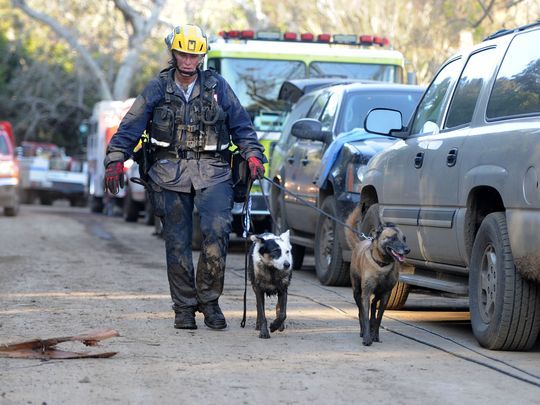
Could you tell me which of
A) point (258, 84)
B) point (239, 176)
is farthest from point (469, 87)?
point (258, 84)

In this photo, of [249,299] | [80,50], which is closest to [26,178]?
[80,50]

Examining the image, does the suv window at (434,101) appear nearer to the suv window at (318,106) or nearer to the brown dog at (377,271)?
the brown dog at (377,271)

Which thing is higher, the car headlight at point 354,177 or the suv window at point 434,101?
the suv window at point 434,101

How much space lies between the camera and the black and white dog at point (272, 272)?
27.2ft

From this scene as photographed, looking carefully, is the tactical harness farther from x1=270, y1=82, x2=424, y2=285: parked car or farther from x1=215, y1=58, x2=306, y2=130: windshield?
x1=215, y1=58, x2=306, y2=130: windshield

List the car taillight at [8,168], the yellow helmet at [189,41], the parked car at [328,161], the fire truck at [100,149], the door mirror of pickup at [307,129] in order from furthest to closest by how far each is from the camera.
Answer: the fire truck at [100,149]
the car taillight at [8,168]
the door mirror of pickup at [307,129]
the parked car at [328,161]
the yellow helmet at [189,41]

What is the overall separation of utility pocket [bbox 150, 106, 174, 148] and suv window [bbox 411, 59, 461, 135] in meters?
1.87

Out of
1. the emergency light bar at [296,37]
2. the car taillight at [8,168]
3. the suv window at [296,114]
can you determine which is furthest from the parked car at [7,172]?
the suv window at [296,114]

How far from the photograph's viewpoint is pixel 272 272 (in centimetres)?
837

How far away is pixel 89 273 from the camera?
513 inches

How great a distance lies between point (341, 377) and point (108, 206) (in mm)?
26486

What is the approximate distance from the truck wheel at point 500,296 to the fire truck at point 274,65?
8.79 meters

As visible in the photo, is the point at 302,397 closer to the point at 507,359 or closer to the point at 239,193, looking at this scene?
the point at 507,359

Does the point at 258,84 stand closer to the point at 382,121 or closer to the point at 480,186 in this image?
the point at 382,121
